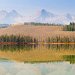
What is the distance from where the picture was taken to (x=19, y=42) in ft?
315

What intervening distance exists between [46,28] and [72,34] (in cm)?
2641

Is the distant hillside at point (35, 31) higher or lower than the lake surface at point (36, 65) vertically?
lower

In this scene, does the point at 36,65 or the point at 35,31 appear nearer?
the point at 36,65

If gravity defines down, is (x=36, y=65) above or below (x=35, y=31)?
above

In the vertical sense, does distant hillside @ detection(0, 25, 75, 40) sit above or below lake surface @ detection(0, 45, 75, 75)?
below

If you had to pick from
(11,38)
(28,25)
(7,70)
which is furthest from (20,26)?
(7,70)

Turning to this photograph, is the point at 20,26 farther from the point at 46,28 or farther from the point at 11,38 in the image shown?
the point at 11,38

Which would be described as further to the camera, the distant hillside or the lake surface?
the distant hillside

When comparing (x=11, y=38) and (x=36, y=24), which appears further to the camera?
(x=36, y=24)

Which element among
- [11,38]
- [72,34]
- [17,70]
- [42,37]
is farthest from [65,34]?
Result: [17,70]

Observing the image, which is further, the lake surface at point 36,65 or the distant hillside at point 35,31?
the distant hillside at point 35,31

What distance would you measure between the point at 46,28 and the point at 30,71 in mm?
113263

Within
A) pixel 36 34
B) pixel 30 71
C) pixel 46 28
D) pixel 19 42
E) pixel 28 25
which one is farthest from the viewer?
pixel 28 25

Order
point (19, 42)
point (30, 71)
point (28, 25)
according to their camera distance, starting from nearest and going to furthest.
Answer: point (30, 71)
point (19, 42)
point (28, 25)
